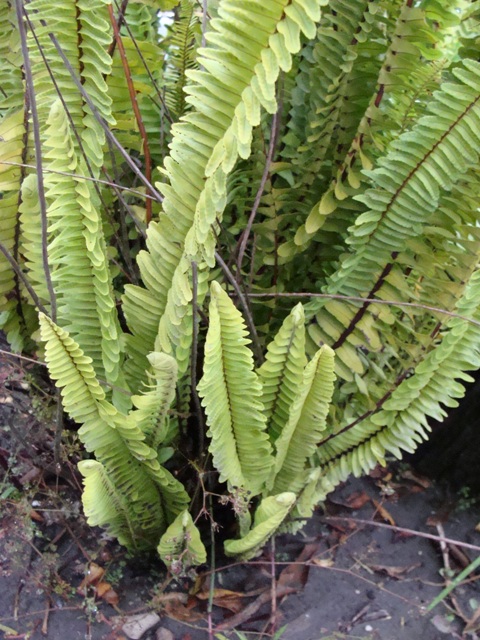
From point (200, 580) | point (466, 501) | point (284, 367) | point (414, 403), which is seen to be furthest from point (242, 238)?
point (466, 501)

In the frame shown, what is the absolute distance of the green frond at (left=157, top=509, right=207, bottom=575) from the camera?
0.87m

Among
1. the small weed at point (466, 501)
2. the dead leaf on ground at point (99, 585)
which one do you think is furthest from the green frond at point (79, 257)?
the small weed at point (466, 501)

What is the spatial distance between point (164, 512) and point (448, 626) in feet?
1.76

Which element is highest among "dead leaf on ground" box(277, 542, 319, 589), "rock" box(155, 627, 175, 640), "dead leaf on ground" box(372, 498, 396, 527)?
"dead leaf on ground" box(372, 498, 396, 527)

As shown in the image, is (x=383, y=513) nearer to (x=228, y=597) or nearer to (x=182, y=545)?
(x=228, y=597)

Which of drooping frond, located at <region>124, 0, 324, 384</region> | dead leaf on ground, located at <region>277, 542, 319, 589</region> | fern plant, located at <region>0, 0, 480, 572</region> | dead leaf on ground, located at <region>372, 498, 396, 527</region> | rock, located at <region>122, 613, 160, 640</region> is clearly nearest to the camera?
drooping frond, located at <region>124, 0, 324, 384</region>

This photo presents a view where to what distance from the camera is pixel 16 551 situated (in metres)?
1.04

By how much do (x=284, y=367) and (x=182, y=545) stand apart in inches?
12.5

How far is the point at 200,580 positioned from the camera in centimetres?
106

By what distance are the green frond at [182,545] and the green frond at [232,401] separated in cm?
8

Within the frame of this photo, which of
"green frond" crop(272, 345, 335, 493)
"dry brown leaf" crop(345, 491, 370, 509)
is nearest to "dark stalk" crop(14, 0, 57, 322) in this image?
"green frond" crop(272, 345, 335, 493)

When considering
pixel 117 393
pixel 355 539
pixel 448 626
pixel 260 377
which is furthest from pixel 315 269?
pixel 448 626

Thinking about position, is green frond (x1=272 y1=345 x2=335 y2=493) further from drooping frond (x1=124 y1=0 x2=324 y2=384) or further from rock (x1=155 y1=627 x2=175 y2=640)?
rock (x1=155 y1=627 x2=175 y2=640)

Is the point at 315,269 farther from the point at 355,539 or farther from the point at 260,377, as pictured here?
the point at 355,539
